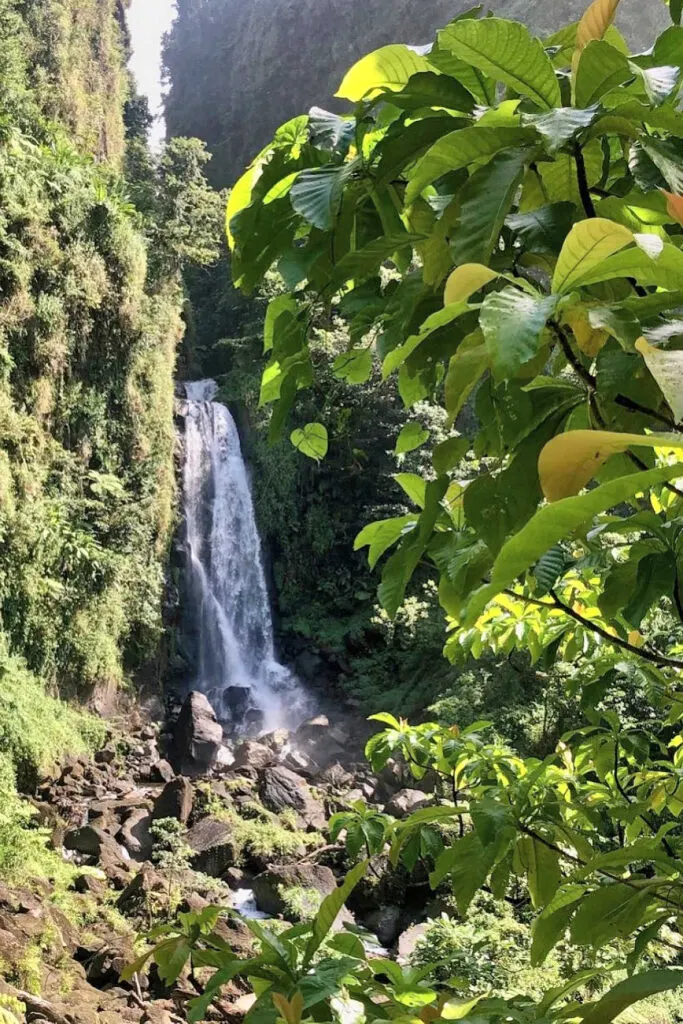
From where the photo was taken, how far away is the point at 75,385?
8305 mm

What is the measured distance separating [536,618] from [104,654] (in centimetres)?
770

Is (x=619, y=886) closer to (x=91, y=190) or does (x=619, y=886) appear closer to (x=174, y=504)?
(x=91, y=190)

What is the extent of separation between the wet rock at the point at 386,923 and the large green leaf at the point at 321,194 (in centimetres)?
577

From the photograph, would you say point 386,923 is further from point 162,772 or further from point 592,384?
point 592,384

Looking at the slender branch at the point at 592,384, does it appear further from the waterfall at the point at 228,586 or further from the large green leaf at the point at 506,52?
the waterfall at the point at 228,586

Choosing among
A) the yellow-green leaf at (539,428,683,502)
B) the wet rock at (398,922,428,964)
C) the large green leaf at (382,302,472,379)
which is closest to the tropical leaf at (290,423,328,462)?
the large green leaf at (382,302,472,379)

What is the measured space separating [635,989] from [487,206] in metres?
0.47

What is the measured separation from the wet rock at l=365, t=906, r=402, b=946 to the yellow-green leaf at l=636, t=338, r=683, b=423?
588 centimetres

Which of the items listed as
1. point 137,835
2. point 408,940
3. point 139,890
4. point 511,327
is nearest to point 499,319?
point 511,327

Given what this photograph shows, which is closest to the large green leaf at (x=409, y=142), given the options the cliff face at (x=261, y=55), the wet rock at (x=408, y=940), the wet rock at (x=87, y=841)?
the wet rock at (x=408, y=940)

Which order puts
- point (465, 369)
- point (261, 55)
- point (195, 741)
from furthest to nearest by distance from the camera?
point (261, 55) < point (195, 741) < point (465, 369)

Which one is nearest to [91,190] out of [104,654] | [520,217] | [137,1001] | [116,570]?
[116,570]

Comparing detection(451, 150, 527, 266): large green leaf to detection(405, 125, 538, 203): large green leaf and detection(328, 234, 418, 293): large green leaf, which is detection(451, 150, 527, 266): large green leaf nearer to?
detection(405, 125, 538, 203): large green leaf

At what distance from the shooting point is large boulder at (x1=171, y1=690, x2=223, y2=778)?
311 inches
